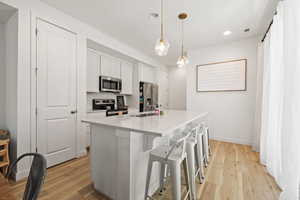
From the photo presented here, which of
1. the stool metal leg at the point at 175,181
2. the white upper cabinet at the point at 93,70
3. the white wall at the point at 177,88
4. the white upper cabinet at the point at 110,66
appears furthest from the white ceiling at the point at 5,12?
the white wall at the point at 177,88

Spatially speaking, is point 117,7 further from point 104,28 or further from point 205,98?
point 205,98

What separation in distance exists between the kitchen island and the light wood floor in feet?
0.90

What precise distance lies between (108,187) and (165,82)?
16.0 feet

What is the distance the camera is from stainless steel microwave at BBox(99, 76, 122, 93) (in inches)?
130

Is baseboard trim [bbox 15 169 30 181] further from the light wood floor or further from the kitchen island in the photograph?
the kitchen island

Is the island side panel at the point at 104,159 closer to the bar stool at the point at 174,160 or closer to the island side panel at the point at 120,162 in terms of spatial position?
the island side panel at the point at 120,162

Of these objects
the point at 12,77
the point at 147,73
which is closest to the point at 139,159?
the point at 12,77

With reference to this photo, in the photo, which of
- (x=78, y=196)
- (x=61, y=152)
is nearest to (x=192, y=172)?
(x=78, y=196)

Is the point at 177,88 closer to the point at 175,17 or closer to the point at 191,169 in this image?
the point at 175,17

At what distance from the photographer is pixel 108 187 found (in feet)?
4.86

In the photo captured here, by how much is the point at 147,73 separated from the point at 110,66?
1542mm

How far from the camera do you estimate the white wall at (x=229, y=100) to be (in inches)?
127

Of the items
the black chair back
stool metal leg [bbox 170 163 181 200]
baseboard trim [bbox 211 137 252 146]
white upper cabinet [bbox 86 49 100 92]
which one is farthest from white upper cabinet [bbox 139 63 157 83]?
the black chair back

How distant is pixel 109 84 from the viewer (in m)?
3.52
